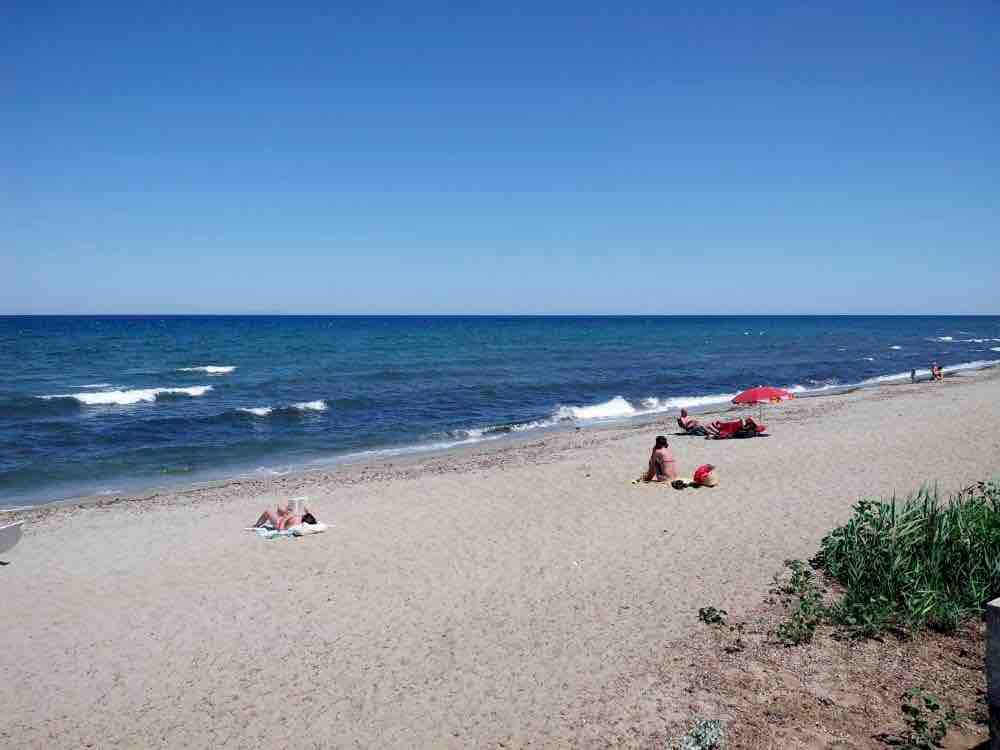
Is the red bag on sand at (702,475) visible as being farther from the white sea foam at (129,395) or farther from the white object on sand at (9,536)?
the white sea foam at (129,395)

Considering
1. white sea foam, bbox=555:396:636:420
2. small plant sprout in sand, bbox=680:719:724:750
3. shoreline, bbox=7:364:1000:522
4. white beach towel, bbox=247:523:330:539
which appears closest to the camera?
small plant sprout in sand, bbox=680:719:724:750

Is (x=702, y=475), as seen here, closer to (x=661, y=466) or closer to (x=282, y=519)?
(x=661, y=466)

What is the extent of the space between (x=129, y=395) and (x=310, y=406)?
8.92 m

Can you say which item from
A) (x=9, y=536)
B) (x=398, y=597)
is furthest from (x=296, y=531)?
(x=9, y=536)

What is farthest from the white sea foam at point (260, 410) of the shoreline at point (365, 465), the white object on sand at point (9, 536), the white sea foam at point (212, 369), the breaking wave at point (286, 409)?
the white object on sand at point (9, 536)

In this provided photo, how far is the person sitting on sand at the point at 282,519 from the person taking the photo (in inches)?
446

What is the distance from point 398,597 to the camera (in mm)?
8477

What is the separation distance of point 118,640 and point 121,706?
1.53 metres

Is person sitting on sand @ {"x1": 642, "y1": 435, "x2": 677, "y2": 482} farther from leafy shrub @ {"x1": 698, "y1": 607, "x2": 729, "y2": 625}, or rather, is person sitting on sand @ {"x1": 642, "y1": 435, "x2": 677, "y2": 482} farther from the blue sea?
the blue sea

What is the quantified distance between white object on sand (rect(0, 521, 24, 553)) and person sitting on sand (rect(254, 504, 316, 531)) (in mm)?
3518

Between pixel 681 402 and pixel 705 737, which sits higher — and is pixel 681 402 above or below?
below

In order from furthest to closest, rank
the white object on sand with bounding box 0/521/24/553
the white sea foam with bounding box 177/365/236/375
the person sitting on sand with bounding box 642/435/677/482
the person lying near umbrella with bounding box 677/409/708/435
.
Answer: the white sea foam with bounding box 177/365/236/375 < the person lying near umbrella with bounding box 677/409/708/435 < the person sitting on sand with bounding box 642/435/677/482 < the white object on sand with bounding box 0/521/24/553

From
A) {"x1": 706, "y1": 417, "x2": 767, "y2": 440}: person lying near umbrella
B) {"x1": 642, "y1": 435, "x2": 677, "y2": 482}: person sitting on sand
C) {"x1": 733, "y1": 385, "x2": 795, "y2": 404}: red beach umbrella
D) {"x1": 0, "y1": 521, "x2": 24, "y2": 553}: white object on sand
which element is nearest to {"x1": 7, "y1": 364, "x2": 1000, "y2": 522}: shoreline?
{"x1": 706, "y1": 417, "x2": 767, "y2": 440}: person lying near umbrella

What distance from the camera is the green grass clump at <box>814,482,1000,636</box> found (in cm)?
652
